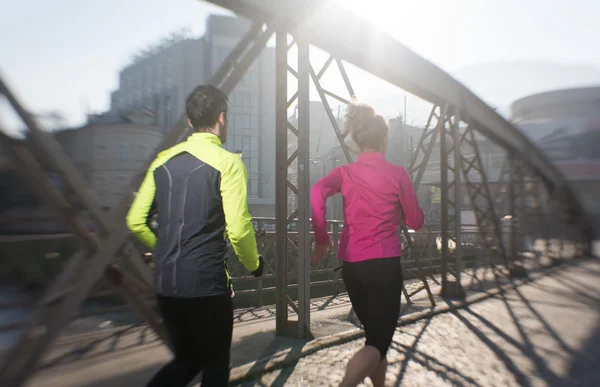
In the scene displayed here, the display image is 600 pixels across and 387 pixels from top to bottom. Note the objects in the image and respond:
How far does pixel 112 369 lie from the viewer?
160 inches

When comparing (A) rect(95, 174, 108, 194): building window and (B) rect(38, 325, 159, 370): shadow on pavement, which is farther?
(A) rect(95, 174, 108, 194): building window

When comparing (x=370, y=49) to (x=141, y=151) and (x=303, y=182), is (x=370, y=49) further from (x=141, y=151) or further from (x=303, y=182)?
(x=141, y=151)

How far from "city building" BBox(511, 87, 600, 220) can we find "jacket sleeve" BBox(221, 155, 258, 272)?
11567 millimetres

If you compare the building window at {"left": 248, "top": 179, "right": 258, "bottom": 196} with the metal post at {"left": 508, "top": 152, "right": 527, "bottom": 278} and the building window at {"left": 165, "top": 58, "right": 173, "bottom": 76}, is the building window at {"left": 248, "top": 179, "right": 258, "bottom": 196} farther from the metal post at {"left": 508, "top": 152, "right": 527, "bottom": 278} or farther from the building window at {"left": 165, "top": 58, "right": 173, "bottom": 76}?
the metal post at {"left": 508, "top": 152, "right": 527, "bottom": 278}

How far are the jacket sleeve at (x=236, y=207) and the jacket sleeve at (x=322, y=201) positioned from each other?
839mm

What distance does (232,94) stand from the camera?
38.5 m

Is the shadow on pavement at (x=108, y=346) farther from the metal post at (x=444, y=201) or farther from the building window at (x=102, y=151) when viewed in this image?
the building window at (x=102, y=151)

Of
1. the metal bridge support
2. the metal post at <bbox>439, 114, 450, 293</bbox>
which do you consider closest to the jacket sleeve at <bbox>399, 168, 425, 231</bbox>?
the metal bridge support

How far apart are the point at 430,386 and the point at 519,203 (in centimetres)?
1095

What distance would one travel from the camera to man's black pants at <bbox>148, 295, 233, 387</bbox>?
2.07 metres

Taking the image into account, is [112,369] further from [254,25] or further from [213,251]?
[254,25]

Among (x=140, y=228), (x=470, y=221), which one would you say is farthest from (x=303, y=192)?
(x=470, y=221)

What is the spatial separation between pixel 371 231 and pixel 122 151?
20.5 metres

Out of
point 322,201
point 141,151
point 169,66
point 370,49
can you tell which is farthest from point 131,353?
point 169,66
